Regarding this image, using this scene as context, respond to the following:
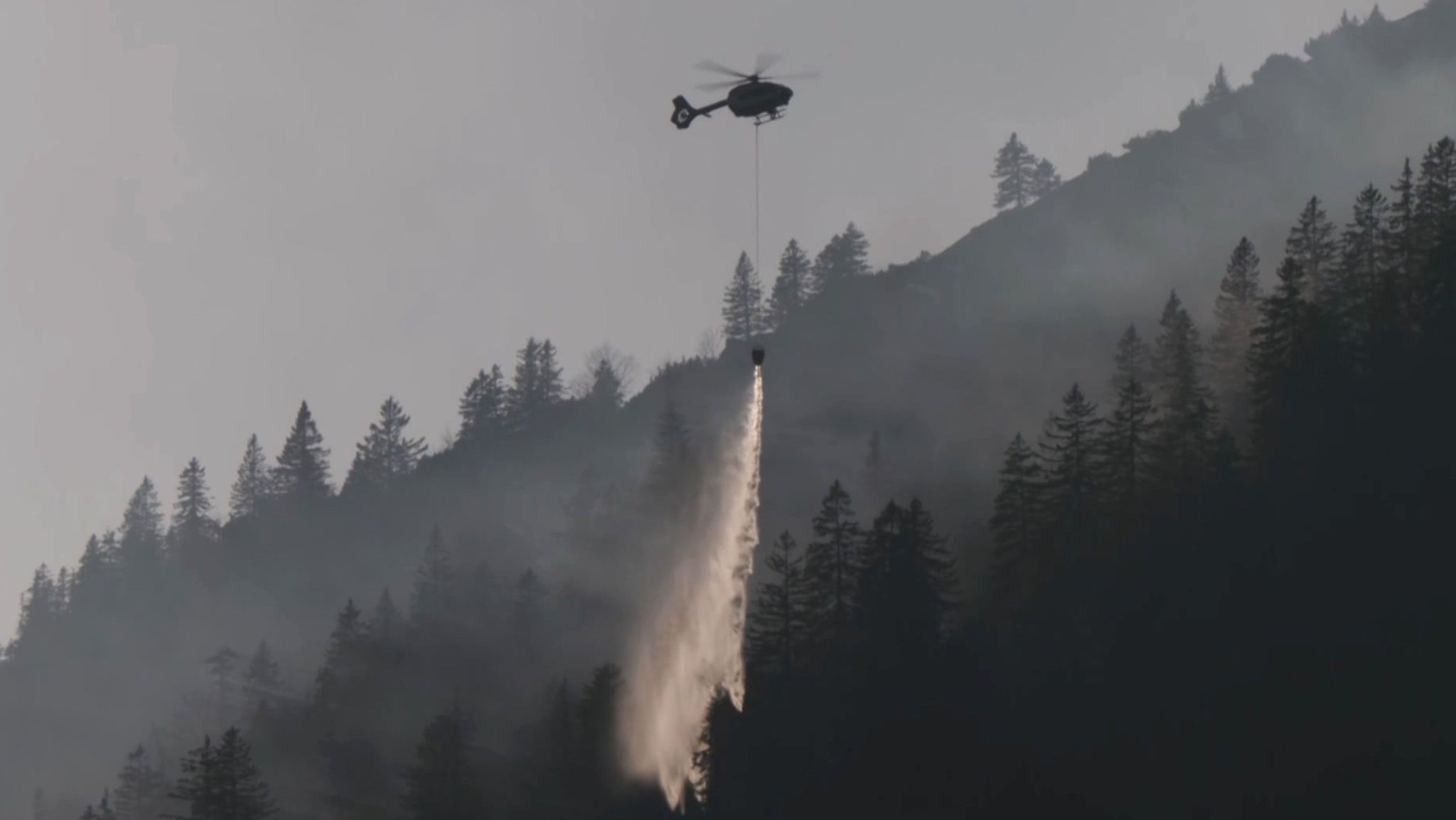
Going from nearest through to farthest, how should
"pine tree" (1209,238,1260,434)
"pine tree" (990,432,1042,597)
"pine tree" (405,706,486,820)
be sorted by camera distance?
"pine tree" (405,706,486,820) → "pine tree" (990,432,1042,597) → "pine tree" (1209,238,1260,434)

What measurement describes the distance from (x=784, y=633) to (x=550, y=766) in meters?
18.5

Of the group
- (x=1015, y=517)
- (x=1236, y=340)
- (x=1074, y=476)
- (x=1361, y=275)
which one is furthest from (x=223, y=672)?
(x=1361, y=275)

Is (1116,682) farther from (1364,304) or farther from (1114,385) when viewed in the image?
(1114,385)

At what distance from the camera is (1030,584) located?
123562mm

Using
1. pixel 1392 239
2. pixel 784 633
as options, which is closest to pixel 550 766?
pixel 784 633

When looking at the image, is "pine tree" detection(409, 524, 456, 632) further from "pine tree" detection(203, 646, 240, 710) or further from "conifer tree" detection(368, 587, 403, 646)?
"pine tree" detection(203, 646, 240, 710)

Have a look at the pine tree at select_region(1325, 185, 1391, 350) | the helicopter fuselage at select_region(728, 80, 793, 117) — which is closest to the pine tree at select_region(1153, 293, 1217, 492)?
the pine tree at select_region(1325, 185, 1391, 350)

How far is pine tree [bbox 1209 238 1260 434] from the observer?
146875mm

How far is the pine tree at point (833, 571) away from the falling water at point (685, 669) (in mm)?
5687

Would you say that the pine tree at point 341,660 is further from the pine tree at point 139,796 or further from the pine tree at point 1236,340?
the pine tree at point 1236,340

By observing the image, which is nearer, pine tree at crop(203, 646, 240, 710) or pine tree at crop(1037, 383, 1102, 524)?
pine tree at crop(1037, 383, 1102, 524)

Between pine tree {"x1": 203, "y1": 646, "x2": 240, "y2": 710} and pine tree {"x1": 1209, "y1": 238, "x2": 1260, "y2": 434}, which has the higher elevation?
pine tree {"x1": 1209, "y1": 238, "x2": 1260, "y2": 434}

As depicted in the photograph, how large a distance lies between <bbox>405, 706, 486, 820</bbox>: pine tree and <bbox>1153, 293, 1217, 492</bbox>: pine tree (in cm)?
4784

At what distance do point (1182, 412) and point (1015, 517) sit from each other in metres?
15.4
